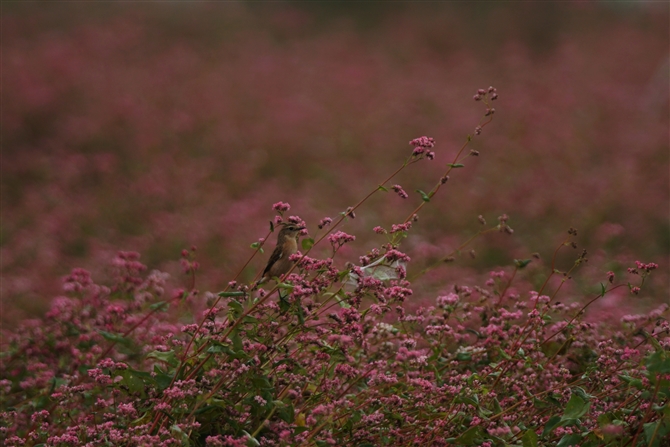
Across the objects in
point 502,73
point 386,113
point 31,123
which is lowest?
point 31,123

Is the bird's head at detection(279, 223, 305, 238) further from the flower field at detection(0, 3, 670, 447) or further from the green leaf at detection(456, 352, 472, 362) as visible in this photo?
the green leaf at detection(456, 352, 472, 362)

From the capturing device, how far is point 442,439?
248 cm

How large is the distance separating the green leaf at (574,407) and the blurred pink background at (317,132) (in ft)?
3.48

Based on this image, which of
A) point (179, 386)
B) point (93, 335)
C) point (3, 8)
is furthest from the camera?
point (3, 8)

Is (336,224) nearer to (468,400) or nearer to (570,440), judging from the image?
(468,400)

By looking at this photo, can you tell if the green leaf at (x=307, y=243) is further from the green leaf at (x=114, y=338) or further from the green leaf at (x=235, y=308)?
the green leaf at (x=114, y=338)

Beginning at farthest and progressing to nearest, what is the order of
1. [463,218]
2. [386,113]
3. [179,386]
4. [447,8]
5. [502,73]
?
[447,8] < [502,73] < [386,113] < [463,218] < [179,386]

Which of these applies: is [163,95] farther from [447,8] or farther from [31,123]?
[447,8]

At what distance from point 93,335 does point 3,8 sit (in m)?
14.7

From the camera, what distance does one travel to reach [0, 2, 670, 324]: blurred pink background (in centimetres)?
725

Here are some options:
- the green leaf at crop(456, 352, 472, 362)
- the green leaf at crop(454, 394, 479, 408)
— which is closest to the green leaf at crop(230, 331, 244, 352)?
the green leaf at crop(454, 394, 479, 408)

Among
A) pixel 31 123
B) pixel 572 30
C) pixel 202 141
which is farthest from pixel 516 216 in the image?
pixel 572 30

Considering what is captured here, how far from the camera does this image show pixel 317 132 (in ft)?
36.1

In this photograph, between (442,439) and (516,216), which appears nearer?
(442,439)
